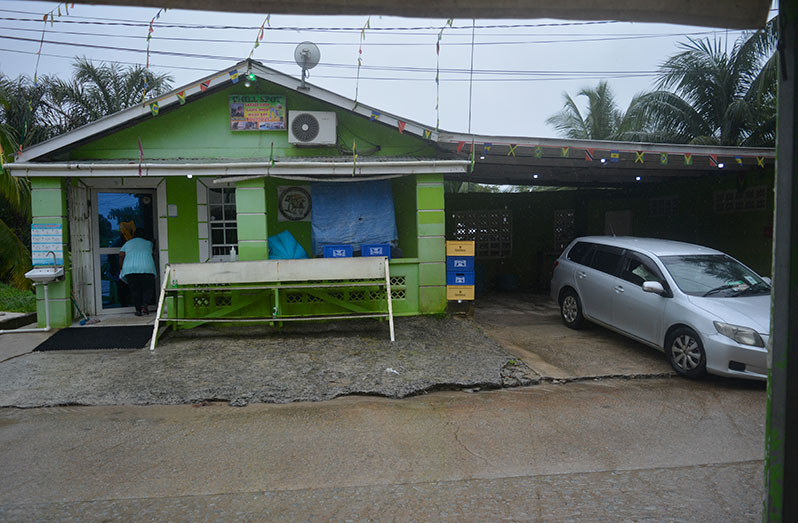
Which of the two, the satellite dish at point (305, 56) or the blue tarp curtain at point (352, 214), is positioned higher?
the satellite dish at point (305, 56)

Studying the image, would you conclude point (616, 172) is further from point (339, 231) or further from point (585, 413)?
point (585, 413)

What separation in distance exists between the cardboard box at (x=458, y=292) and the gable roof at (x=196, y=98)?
2723mm

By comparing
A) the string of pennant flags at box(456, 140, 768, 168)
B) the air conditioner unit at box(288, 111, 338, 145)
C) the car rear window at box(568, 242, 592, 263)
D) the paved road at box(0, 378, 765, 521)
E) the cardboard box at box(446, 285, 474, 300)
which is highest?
the air conditioner unit at box(288, 111, 338, 145)

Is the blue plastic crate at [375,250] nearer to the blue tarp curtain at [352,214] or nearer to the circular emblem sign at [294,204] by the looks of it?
the blue tarp curtain at [352,214]

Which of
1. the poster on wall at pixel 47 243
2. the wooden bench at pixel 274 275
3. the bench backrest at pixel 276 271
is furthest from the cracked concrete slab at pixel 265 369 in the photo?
the poster on wall at pixel 47 243

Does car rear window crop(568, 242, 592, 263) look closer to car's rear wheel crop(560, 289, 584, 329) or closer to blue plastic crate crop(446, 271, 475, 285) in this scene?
car's rear wheel crop(560, 289, 584, 329)

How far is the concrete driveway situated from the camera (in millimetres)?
6770

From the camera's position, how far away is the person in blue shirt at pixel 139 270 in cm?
912

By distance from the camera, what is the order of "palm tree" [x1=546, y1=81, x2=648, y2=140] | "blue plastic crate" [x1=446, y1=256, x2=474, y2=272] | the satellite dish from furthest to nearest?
"palm tree" [x1=546, y1=81, x2=648, y2=140] < "blue plastic crate" [x1=446, y1=256, x2=474, y2=272] < the satellite dish

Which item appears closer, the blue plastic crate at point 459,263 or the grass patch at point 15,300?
the blue plastic crate at point 459,263

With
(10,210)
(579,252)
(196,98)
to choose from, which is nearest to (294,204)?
(196,98)

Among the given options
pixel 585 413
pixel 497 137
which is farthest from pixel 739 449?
pixel 497 137

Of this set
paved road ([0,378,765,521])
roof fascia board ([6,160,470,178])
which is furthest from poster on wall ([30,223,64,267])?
paved road ([0,378,765,521])

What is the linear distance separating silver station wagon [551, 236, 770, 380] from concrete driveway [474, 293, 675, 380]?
292mm
